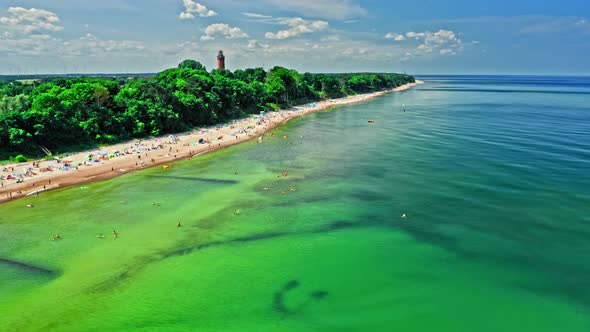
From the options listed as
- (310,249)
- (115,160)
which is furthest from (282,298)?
(115,160)

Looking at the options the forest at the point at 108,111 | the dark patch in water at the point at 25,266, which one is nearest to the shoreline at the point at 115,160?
the forest at the point at 108,111

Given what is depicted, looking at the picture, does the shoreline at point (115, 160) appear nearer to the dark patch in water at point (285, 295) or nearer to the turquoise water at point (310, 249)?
the turquoise water at point (310, 249)

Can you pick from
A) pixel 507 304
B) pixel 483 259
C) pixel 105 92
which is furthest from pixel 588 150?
pixel 105 92

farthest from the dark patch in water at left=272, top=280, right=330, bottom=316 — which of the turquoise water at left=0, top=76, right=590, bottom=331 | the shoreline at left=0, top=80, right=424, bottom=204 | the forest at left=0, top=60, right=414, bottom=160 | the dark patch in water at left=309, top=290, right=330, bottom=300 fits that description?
the forest at left=0, top=60, right=414, bottom=160

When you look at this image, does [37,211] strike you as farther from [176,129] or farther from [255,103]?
[255,103]

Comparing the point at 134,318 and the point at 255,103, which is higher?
the point at 255,103
